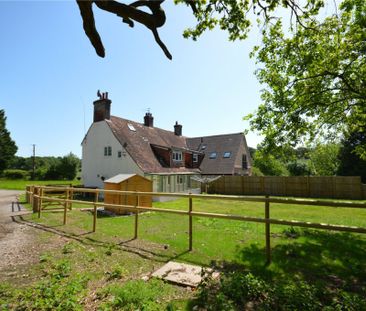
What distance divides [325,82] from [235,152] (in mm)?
24004

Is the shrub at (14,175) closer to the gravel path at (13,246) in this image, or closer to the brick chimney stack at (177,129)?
the brick chimney stack at (177,129)

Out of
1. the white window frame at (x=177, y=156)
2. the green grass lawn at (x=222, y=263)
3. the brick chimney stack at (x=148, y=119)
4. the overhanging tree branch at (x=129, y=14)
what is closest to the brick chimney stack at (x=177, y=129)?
the brick chimney stack at (x=148, y=119)

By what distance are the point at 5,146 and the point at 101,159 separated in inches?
1672

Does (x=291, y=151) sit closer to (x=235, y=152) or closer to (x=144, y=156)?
(x=144, y=156)

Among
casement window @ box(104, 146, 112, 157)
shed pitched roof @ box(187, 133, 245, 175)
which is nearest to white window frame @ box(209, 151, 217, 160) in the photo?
shed pitched roof @ box(187, 133, 245, 175)

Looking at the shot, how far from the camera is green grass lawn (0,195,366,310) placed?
3748mm

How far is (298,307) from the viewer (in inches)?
134

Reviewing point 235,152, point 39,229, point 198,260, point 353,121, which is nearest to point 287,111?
point 353,121

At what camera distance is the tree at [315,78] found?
9.58 metres

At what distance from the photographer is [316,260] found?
19.8 feet

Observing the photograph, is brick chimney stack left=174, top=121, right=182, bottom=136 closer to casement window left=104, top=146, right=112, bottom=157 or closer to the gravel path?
casement window left=104, top=146, right=112, bottom=157

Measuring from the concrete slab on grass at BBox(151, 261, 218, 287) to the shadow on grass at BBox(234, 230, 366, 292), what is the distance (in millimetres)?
1209

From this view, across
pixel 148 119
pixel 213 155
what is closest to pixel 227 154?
pixel 213 155

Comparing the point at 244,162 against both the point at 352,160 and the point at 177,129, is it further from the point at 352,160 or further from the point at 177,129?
the point at 352,160
